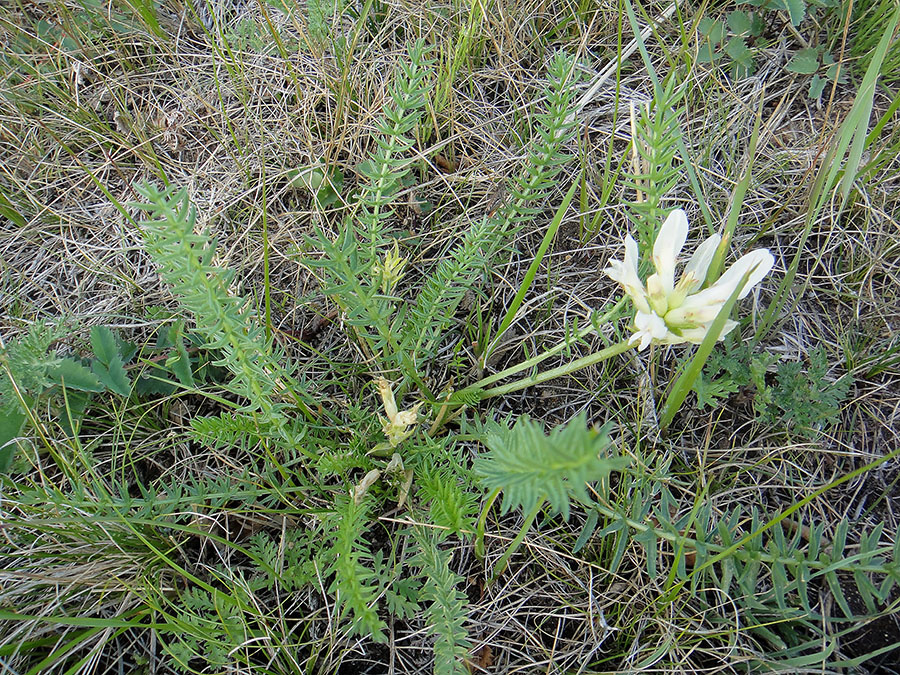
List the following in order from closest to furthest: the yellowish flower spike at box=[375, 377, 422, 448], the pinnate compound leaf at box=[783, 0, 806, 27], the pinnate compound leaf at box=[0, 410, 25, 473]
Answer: the yellowish flower spike at box=[375, 377, 422, 448]
the pinnate compound leaf at box=[0, 410, 25, 473]
the pinnate compound leaf at box=[783, 0, 806, 27]

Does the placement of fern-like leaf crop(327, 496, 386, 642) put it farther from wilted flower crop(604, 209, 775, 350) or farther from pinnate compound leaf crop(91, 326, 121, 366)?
pinnate compound leaf crop(91, 326, 121, 366)

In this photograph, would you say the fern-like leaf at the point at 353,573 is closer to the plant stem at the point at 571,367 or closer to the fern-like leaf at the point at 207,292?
the fern-like leaf at the point at 207,292

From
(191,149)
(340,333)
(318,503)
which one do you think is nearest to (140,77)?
(191,149)

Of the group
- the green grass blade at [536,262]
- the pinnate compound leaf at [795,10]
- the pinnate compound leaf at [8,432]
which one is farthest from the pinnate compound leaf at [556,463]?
the pinnate compound leaf at [795,10]

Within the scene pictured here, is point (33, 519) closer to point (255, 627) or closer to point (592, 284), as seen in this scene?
point (255, 627)

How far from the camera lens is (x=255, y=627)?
1.74 m

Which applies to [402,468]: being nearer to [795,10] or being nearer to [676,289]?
[676,289]

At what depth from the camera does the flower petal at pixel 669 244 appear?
1.34m

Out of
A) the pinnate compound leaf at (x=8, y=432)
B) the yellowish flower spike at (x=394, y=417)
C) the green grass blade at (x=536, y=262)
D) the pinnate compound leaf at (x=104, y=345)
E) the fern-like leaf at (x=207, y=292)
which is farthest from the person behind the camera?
the pinnate compound leaf at (x=104, y=345)

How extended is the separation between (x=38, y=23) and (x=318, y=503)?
255cm

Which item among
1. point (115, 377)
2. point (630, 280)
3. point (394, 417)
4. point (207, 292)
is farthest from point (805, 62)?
point (115, 377)

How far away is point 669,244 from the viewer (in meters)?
1.35

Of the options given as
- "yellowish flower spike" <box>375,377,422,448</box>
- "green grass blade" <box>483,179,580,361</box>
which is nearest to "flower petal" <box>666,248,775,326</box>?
"green grass blade" <box>483,179,580,361</box>

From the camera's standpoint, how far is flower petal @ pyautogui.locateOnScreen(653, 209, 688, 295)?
134 cm
